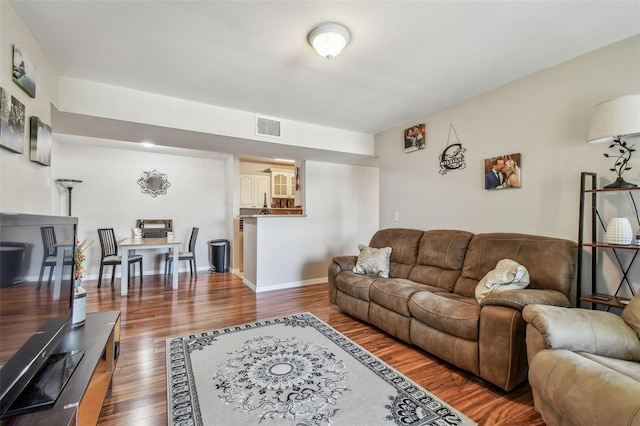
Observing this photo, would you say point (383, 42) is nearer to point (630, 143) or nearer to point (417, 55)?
point (417, 55)

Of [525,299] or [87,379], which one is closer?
[87,379]

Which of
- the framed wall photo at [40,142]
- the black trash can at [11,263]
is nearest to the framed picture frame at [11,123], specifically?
the framed wall photo at [40,142]

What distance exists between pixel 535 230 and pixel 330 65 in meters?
2.36

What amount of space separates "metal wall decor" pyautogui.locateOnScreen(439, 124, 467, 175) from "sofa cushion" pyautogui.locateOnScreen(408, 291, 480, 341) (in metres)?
1.59

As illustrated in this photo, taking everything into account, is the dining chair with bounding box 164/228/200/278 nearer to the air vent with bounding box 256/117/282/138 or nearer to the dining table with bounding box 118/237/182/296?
Result: the dining table with bounding box 118/237/182/296

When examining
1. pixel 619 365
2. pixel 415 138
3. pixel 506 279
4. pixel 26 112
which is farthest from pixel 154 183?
pixel 619 365

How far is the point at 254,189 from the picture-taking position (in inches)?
281

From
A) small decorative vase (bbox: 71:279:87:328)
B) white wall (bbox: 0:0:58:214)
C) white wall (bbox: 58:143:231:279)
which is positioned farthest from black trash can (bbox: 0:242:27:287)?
white wall (bbox: 58:143:231:279)

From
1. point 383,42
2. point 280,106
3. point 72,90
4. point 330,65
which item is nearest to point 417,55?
point 383,42

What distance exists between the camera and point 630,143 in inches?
82.5

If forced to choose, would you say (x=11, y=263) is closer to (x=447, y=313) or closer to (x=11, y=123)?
(x=11, y=123)

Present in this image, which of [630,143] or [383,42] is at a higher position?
[383,42]

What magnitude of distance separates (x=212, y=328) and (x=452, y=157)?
3.26m

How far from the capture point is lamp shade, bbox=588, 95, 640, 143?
1.82 meters
